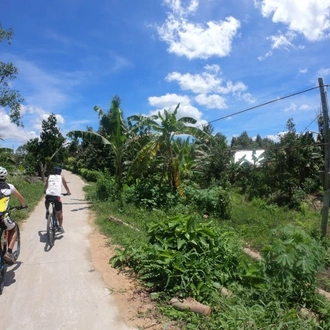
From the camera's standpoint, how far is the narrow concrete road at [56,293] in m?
3.51

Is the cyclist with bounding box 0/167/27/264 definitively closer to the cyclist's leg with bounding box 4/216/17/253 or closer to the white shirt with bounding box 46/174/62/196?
the cyclist's leg with bounding box 4/216/17/253

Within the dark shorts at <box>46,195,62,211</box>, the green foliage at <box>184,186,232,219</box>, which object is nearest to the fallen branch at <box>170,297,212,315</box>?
the dark shorts at <box>46,195,62,211</box>

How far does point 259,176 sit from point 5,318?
42.8 feet

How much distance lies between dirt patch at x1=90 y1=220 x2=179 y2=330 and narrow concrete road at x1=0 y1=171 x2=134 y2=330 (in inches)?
4.5

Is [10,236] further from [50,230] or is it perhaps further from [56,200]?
[56,200]

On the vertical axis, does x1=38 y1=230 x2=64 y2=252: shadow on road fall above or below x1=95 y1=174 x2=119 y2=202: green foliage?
below

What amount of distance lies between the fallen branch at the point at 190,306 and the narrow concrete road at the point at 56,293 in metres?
0.76

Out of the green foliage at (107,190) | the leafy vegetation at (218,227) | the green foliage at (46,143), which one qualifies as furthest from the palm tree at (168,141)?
the green foliage at (46,143)

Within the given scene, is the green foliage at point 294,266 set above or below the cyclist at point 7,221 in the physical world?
below

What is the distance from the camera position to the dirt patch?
140 inches

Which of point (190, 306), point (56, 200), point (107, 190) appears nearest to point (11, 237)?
point (56, 200)

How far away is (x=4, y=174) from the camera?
4773 millimetres

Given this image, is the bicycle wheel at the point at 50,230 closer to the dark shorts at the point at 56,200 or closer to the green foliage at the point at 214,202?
the dark shorts at the point at 56,200

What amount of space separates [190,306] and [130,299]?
0.92 m
